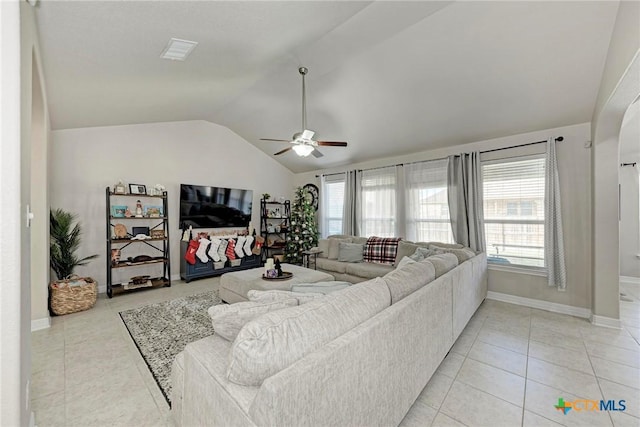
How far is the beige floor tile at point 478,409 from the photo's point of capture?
175 cm

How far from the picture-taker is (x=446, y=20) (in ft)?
8.46

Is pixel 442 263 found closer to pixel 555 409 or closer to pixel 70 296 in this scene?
pixel 555 409

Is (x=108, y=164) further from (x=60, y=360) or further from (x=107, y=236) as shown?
(x=60, y=360)

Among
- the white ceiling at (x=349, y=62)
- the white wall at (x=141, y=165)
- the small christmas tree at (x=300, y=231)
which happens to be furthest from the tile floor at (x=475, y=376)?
the small christmas tree at (x=300, y=231)

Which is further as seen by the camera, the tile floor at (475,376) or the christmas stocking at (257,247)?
the christmas stocking at (257,247)

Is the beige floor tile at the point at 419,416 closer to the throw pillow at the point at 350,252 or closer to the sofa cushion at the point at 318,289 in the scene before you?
the sofa cushion at the point at 318,289

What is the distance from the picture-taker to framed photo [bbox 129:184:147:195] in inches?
179

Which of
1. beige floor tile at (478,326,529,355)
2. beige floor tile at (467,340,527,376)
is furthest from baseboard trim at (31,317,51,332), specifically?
beige floor tile at (478,326,529,355)

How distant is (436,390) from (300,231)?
4379 millimetres

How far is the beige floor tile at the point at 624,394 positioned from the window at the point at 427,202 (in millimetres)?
2556

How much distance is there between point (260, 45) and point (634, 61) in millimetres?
2949

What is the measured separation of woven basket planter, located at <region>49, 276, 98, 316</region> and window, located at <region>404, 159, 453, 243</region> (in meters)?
5.04

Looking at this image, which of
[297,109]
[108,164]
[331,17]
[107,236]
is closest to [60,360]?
[107,236]

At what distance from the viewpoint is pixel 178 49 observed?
2.39 metres
